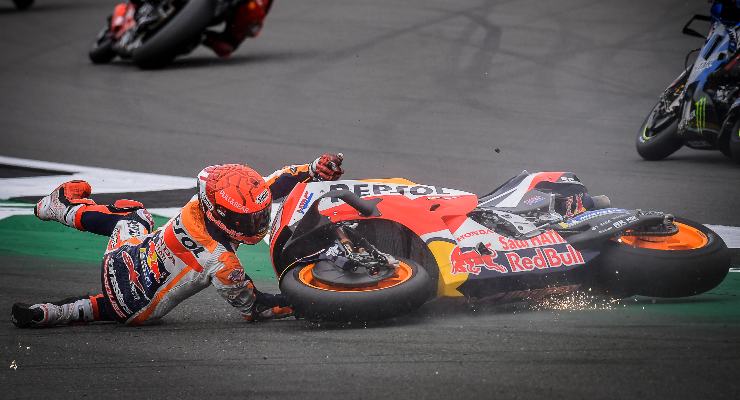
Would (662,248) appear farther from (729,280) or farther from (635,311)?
(729,280)

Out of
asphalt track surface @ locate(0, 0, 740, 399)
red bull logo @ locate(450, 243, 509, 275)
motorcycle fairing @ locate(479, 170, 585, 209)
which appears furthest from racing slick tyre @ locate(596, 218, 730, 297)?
motorcycle fairing @ locate(479, 170, 585, 209)

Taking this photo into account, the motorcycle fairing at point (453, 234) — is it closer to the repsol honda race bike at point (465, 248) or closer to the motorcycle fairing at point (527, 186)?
the repsol honda race bike at point (465, 248)

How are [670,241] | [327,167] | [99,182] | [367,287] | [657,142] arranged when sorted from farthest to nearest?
[657,142]
[99,182]
[327,167]
[670,241]
[367,287]

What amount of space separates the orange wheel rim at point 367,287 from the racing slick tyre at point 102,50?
11040mm

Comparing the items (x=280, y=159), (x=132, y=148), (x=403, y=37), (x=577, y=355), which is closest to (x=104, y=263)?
(x=577, y=355)

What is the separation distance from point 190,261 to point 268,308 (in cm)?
48

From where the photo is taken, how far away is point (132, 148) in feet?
39.6

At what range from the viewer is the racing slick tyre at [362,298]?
577cm

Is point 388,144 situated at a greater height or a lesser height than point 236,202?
lesser

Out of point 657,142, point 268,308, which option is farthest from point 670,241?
point 657,142

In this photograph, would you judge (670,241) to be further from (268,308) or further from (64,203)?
(64,203)

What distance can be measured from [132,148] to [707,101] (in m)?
5.63

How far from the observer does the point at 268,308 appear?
6.25 m

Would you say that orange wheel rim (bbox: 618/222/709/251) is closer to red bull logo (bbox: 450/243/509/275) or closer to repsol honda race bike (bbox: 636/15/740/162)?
red bull logo (bbox: 450/243/509/275)
